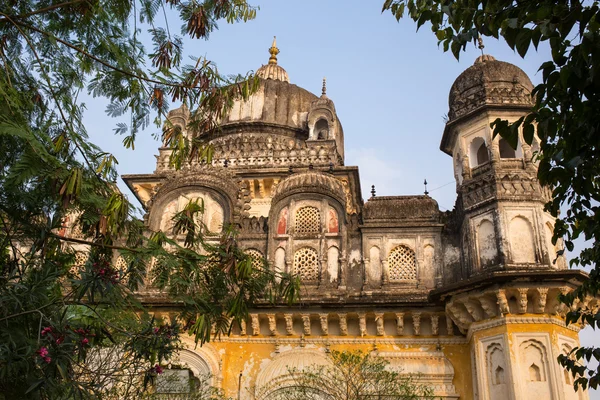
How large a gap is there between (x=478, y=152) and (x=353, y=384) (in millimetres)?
5989

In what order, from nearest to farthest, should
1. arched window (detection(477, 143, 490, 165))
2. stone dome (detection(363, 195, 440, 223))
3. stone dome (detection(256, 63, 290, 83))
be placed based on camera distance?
stone dome (detection(363, 195, 440, 223)) → arched window (detection(477, 143, 490, 165)) → stone dome (detection(256, 63, 290, 83))

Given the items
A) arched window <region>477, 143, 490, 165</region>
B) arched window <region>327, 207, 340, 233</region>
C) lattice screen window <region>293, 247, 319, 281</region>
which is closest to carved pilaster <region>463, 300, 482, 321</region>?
lattice screen window <region>293, 247, 319, 281</region>

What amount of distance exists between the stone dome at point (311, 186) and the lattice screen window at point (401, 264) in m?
1.53

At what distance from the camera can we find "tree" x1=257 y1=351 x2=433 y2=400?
394 inches

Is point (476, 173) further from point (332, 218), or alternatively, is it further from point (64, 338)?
point (64, 338)

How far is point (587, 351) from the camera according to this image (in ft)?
19.6

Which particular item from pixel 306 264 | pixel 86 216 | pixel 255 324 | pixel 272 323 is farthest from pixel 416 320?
pixel 86 216

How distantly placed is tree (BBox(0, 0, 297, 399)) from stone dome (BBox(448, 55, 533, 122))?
7492mm

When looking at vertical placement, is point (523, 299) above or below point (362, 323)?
above

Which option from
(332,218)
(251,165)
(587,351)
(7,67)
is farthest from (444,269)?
(7,67)

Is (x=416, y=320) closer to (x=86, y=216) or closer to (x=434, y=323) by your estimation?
(x=434, y=323)

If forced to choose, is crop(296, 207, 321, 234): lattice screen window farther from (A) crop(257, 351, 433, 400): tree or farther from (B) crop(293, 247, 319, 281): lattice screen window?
(A) crop(257, 351, 433, 400): tree

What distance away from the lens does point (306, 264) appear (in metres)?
13.1

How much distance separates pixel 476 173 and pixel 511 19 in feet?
30.4
